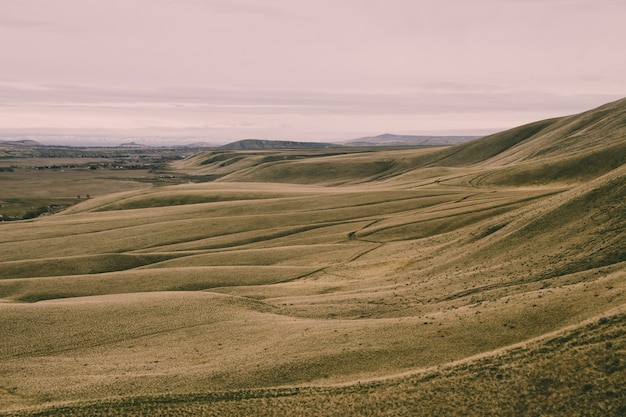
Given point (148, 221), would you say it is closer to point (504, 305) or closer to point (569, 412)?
point (504, 305)

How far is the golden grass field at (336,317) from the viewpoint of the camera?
30766 mm

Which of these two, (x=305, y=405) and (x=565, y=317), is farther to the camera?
(x=565, y=317)

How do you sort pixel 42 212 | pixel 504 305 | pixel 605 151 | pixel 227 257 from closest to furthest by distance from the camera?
1. pixel 504 305
2. pixel 227 257
3. pixel 605 151
4. pixel 42 212

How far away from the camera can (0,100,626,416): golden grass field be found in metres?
Answer: 30.8

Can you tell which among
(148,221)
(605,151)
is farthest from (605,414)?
(605,151)

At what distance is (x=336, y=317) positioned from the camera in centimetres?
5225

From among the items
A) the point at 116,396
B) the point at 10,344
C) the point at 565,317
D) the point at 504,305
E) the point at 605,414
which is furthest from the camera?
the point at 10,344

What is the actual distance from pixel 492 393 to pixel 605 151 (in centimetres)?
12706

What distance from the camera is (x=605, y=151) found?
440 feet

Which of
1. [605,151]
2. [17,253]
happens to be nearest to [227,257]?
[17,253]

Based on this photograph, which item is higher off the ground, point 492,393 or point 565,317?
point 565,317

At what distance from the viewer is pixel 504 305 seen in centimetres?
4231

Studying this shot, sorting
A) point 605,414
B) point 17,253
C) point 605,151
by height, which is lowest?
point 17,253

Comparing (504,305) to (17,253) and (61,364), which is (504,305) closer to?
(61,364)
